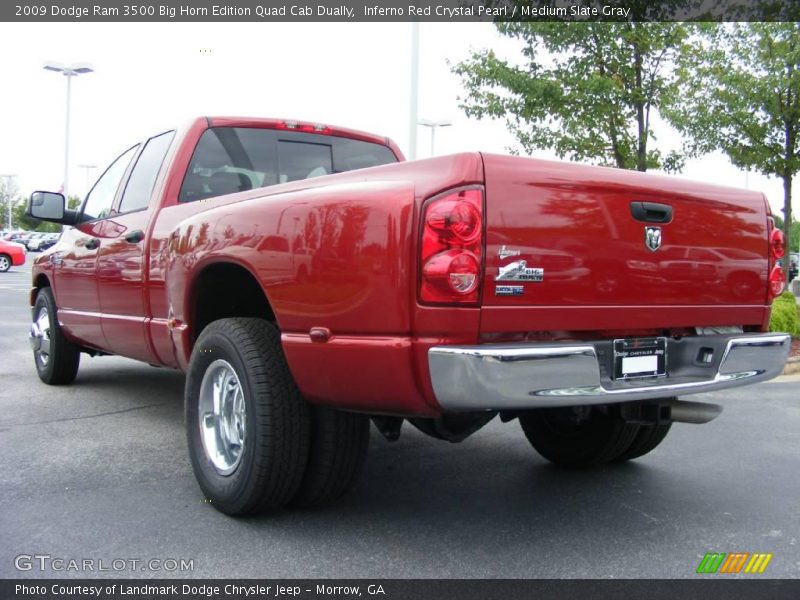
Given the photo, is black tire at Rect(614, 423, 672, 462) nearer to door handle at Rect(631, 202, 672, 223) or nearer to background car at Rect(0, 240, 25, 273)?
door handle at Rect(631, 202, 672, 223)

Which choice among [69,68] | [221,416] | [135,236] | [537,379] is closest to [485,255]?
[537,379]

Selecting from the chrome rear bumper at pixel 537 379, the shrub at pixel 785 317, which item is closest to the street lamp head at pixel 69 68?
the shrub at pixel 785 317

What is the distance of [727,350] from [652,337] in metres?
0.38

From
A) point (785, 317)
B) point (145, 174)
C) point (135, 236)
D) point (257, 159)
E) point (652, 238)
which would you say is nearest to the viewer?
point (652, 238)

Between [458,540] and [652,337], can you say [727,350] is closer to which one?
[652,337]

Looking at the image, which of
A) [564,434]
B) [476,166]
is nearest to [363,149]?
[564,434]

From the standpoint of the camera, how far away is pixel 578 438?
4.05m

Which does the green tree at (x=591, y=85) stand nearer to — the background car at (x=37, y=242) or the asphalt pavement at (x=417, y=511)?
the asphalt pavement at (x=417, y=511)

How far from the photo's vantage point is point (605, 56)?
8.98m

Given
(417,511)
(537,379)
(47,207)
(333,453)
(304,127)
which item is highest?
(304,127)

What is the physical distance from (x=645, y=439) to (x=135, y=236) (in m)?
3.10

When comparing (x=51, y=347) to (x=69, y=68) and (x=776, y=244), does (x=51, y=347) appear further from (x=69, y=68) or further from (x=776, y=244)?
(x=69, y=68)

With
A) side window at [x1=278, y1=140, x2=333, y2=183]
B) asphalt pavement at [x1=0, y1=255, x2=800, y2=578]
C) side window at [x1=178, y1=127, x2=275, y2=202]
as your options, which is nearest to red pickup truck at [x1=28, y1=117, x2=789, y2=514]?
asphalt pavement at [x1=0, y1=255, x2=800, y2=578]

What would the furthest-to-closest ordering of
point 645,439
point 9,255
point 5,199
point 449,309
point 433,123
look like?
point 5,199 < point 9,255 < point 433,123 < point 645,439 < point 449,309
